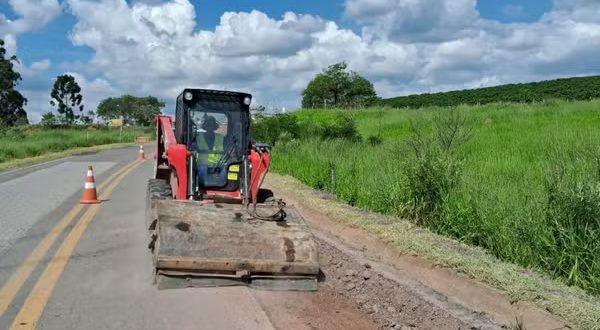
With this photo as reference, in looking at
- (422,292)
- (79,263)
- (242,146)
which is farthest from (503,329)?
(242,146)

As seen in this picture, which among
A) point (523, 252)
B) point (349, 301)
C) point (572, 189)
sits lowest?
point (349, 301)

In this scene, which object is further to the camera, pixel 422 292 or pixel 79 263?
pixel 79 263

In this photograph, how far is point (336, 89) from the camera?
7438 cm

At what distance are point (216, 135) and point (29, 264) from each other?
3.80 metres

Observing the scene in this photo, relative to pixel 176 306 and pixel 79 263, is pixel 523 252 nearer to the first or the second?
A: pixel 176 306

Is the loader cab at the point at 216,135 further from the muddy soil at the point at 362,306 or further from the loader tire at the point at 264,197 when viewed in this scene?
the muddy soil at the point at 362,306

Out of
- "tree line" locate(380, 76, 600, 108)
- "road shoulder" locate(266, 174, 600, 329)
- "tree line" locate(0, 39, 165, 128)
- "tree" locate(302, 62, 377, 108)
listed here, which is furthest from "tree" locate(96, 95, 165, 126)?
"road shoulder" locate(266, 174, 600, 329)

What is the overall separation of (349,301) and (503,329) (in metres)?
2.24

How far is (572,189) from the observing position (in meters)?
7.32

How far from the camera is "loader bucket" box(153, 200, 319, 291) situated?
7118 mm

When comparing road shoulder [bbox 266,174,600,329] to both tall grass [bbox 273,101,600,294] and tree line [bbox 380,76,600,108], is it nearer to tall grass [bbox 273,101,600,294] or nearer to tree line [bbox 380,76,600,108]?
tall grass [bbox 273,101,600,294]

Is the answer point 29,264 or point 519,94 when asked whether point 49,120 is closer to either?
point 519,94

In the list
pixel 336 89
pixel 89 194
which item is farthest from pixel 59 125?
pixel 89 194

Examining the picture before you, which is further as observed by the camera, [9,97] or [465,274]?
[9,97]
